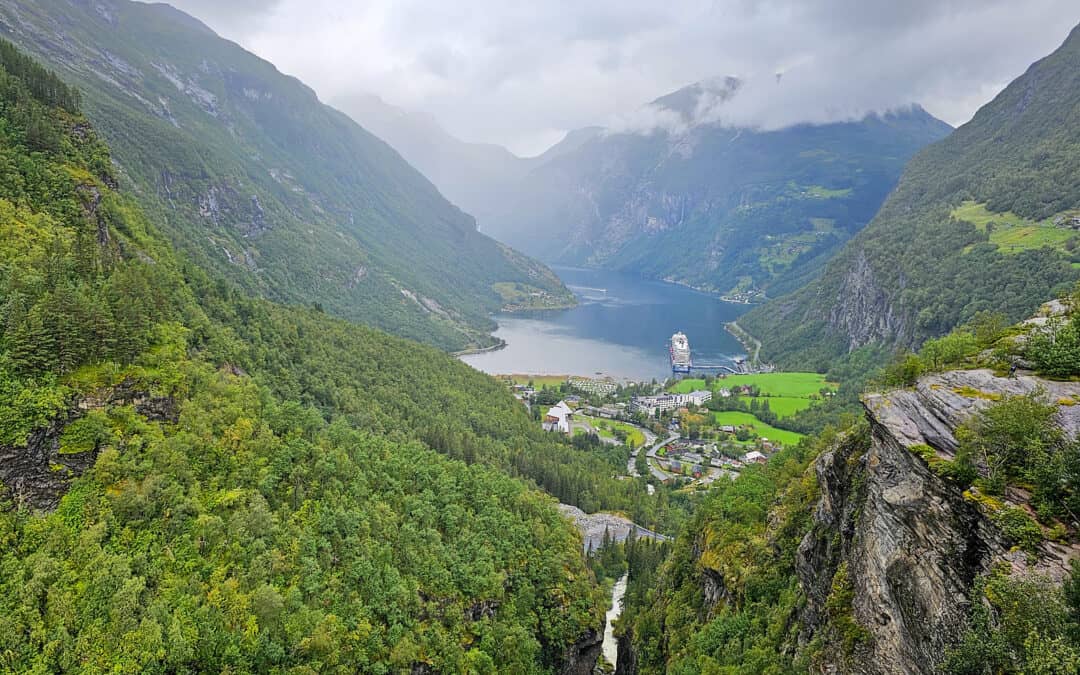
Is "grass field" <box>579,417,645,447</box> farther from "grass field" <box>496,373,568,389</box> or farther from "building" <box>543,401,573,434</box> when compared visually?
"grass field" <box>496,373,568,389</box>

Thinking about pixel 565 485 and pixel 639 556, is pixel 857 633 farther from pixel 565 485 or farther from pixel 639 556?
pixel 565 485

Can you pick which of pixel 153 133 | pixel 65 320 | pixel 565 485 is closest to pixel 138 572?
pixel 65 320

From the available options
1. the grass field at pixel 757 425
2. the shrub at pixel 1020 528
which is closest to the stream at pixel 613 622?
the shrub at pixel 1020 528

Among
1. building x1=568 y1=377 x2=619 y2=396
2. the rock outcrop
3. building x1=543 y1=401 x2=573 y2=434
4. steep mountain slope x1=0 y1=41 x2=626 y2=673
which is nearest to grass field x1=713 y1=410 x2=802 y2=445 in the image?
building x1=543 y1=401 x2=573 y2=434

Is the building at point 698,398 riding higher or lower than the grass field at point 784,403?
lower

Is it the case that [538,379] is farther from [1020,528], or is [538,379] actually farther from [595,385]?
[1020,528]

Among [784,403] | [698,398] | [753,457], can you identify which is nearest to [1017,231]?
[784,403]

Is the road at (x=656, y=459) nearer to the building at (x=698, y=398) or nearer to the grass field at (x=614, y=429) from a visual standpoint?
the grass field at (x=614, y=429)
